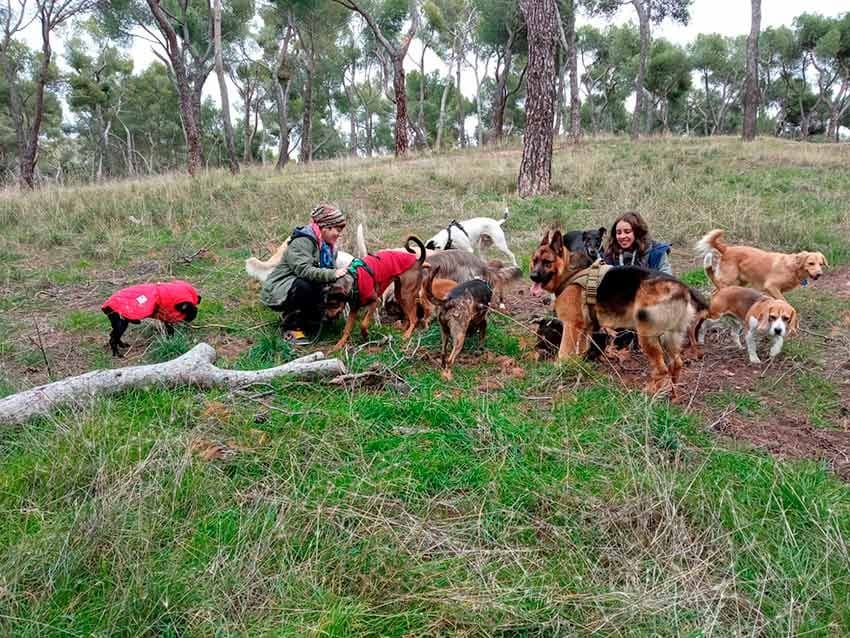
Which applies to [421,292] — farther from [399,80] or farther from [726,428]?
[399,80]

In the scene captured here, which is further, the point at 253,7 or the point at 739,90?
the point at 739,90

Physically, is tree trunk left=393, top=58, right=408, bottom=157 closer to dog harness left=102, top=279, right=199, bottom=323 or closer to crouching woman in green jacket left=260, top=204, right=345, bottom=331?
crouching woman in green jacket left=260, top=204, right=345, bottom=331

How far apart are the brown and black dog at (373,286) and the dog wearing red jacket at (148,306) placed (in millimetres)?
1380

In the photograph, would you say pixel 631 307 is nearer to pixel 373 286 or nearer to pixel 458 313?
pixel 458 313

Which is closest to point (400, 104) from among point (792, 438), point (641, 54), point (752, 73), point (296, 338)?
point (641, 54)

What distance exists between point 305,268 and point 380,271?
79 centimetres

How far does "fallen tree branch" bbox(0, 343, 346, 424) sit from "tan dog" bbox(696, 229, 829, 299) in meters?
5.06

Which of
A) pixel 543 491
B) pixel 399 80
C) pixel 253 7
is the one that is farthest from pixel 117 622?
pixel 253 7

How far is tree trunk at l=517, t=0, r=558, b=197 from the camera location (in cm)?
1131

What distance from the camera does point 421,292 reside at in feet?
18.0

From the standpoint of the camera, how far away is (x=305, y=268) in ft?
17.3

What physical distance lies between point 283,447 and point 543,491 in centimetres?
157

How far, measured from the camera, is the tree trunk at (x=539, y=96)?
1131 cm

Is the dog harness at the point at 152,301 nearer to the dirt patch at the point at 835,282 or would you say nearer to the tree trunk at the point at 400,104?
the dirt patch at the point at 835,282
